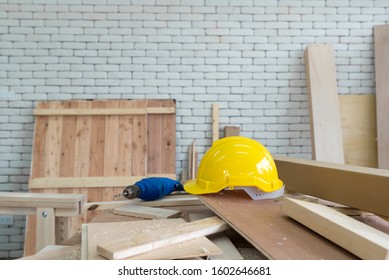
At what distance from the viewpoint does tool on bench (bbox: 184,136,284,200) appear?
1.91 m

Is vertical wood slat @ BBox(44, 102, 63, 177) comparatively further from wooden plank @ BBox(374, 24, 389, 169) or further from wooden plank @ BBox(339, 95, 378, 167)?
wooden plank @ BBox(374, 24, 389, 169)

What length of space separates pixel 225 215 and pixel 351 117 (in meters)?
3.53

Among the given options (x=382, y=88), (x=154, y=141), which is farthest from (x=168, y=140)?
(x=382, y=88)

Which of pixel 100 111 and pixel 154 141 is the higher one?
pixel 100 111

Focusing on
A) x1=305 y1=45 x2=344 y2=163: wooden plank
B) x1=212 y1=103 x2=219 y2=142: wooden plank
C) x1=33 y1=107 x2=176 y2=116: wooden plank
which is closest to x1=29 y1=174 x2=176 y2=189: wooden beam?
x1=33 y1=107 x2=176 y2=116: wooden plank

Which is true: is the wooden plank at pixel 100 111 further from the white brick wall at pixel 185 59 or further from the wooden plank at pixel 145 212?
the wooden plank at pixel 145 212

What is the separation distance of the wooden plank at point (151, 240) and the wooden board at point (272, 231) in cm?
12

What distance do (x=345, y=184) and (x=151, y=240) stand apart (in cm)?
105

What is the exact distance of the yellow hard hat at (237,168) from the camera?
191cm

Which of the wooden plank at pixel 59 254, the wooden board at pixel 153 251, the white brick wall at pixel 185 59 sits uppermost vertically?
the white brick wall at pixel 185 59

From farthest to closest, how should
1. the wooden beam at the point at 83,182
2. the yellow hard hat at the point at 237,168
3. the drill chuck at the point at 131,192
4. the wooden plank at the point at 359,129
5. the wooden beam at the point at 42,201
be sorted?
1. the wooden plank at the point at 359,129
2. the wooden beam at the point at 83,182
3. the wooden beam at the point at 42,201
4. the drill chuck at the point at 131,192
5. the yellow hard hat at the point at 237,168

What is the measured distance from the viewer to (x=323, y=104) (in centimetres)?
432

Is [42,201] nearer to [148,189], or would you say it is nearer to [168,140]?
[148,189]

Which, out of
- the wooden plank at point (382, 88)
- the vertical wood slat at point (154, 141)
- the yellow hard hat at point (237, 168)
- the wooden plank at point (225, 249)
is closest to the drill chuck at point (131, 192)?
the yellow hard hat at point (237, 168)
